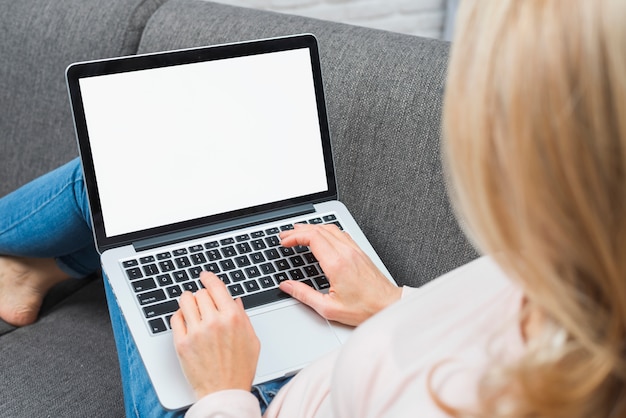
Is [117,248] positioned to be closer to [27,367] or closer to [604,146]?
[27,367]

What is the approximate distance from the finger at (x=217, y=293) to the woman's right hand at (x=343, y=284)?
0.12 meters

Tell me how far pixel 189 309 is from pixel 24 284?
55 centimetres

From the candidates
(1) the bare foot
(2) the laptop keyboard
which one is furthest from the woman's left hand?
(1) the bare foot

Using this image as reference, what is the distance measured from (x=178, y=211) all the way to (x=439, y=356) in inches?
21.3

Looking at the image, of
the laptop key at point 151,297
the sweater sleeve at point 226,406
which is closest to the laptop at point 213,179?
the laptop key at point 151,297

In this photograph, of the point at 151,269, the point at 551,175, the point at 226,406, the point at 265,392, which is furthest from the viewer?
the point at 151,269

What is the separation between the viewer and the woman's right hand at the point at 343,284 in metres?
0.88

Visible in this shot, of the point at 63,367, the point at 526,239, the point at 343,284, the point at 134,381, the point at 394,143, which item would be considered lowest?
the point at 63,367

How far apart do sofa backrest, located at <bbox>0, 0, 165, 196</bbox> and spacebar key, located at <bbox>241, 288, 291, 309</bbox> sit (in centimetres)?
59

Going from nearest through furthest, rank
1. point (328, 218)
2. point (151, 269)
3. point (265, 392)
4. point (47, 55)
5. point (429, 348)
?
1. point (429, 348)
2. point (265, 392)
3. point (151, 269)
4. point (328, 218)
5. point (47, 55)

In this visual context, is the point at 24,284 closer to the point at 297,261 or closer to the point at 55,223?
the point at 55,223

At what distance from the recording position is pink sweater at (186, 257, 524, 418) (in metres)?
0.52

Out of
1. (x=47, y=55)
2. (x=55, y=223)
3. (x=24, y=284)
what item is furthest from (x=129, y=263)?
(x=47, y=55)

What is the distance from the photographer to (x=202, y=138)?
0.99 m
